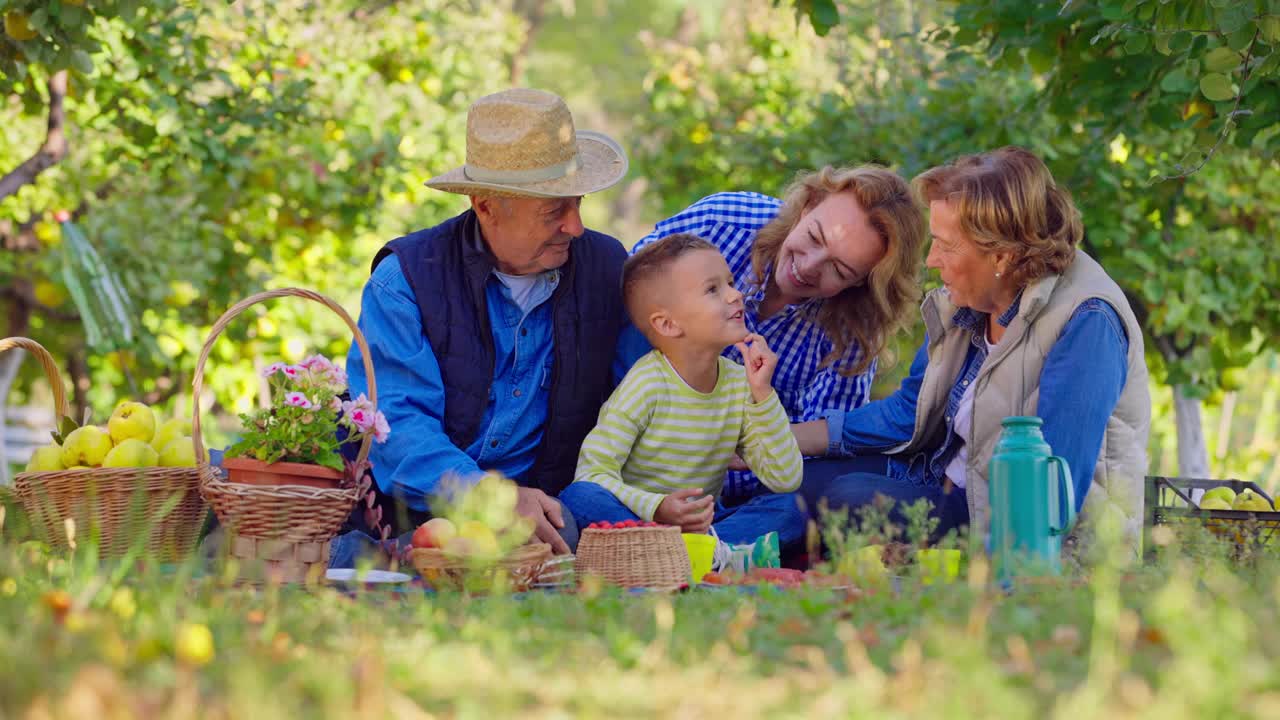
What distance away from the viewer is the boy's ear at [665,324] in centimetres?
440

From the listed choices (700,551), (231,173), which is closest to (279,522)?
(700,551)

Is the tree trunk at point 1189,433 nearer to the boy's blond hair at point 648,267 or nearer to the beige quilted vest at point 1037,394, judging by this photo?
the beige quilted vest at point 1037,394

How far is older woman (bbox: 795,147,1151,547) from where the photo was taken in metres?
3.79

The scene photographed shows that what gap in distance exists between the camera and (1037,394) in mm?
3914

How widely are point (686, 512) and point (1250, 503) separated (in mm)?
2016

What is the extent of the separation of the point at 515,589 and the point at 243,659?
129 cm

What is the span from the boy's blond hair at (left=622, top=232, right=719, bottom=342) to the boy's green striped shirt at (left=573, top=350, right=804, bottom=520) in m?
0.16

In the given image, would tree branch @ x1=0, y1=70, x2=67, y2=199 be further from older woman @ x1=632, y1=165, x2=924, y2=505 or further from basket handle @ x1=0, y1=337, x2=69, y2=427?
older woman @ x1=632, y1=165, x2=924, y2=505

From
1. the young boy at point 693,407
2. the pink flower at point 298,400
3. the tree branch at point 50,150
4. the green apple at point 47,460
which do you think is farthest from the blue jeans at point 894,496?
the tree branch at point 50,150

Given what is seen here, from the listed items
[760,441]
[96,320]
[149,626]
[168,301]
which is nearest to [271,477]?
[149,626]

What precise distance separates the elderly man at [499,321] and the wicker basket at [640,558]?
51 centimetres

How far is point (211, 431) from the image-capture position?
8297 mm

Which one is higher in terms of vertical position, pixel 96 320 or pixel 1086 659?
pixel 96 320

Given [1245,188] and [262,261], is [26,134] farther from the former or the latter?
[1245,188]
